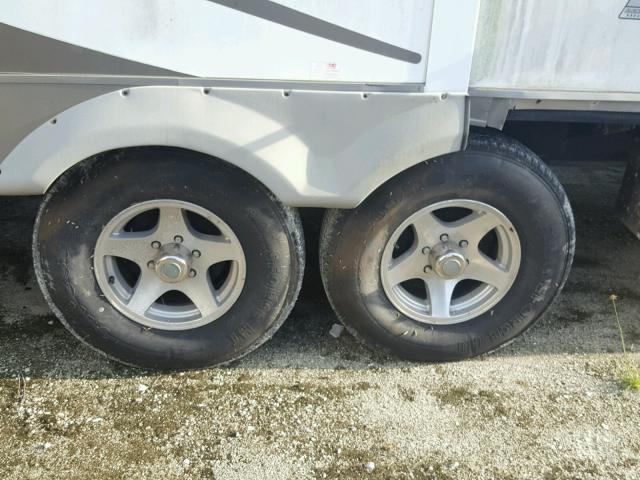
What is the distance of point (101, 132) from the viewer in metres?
2.19

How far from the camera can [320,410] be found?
2.56 m

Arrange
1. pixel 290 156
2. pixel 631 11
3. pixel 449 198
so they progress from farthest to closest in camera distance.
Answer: pixel 449 198
pixel 290 156
pixel 631 11

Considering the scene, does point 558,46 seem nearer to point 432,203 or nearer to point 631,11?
point 631,11

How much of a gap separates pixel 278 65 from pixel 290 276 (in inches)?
35.1

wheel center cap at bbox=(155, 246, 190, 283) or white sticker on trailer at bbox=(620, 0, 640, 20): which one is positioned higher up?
white sticker on trailer at bbox=(620, 0, 640, 20)

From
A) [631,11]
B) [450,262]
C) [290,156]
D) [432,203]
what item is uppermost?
[631,11]

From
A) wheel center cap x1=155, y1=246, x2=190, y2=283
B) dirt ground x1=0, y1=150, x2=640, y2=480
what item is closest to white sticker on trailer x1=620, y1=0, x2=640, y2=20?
dirt ground x1=0, y1=150, x2=640, y2=480

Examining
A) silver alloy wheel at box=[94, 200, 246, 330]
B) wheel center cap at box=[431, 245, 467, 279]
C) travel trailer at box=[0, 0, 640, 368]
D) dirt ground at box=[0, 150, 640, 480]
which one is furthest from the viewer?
wheel center cap at box=[431, 245, 467, 279]

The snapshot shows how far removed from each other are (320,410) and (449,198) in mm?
1054

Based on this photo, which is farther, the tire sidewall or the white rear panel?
the tire sidewall

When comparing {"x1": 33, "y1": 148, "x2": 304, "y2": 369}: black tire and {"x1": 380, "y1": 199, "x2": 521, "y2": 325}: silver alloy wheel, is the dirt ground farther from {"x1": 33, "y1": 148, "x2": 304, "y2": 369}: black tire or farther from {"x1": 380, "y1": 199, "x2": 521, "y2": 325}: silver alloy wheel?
{"x1": 380, "y1": 199, "x2": 521, "y2": 325}: silver alloy wheel

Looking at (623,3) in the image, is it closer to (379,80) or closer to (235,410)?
(379,80)

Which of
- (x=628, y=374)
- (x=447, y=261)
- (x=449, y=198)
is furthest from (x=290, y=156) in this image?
(x=628, y=374)

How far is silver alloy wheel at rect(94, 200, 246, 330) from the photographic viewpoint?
2469 mm
